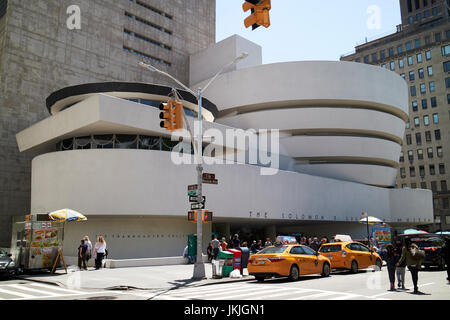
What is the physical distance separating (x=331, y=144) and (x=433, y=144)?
152 ft

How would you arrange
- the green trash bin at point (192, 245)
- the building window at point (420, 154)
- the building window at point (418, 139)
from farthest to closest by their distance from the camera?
the building window at point (418, 139) < the building window at point (420, 154) < the green trash bin at point (192, 245)

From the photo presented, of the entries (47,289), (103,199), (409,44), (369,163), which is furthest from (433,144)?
(47,289)

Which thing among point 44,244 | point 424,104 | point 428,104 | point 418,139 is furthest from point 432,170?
point 44,244

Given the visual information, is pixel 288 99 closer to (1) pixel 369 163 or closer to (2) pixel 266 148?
(2) pixel 266 148

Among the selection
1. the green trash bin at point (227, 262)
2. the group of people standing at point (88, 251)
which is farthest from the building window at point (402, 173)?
the group of people standing at point (88, 251)

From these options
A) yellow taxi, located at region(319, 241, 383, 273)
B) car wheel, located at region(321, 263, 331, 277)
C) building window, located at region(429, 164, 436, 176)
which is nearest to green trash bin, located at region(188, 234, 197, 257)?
yellow taxi, located at region(319, 241, 383, 273)

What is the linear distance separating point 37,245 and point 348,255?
591 inches

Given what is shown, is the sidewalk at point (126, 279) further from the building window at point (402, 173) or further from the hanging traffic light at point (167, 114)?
the building window at point (402, 173)

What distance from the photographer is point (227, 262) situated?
1903 cm

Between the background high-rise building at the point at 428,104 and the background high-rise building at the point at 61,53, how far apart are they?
52208 mm

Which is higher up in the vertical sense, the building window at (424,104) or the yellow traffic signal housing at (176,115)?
the building window at (424,104)

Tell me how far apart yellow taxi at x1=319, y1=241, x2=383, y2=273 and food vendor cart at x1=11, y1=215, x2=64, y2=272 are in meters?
13.2

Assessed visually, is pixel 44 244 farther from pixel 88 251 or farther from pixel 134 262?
pixel 134 262

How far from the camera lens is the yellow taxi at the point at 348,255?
1944 cm
